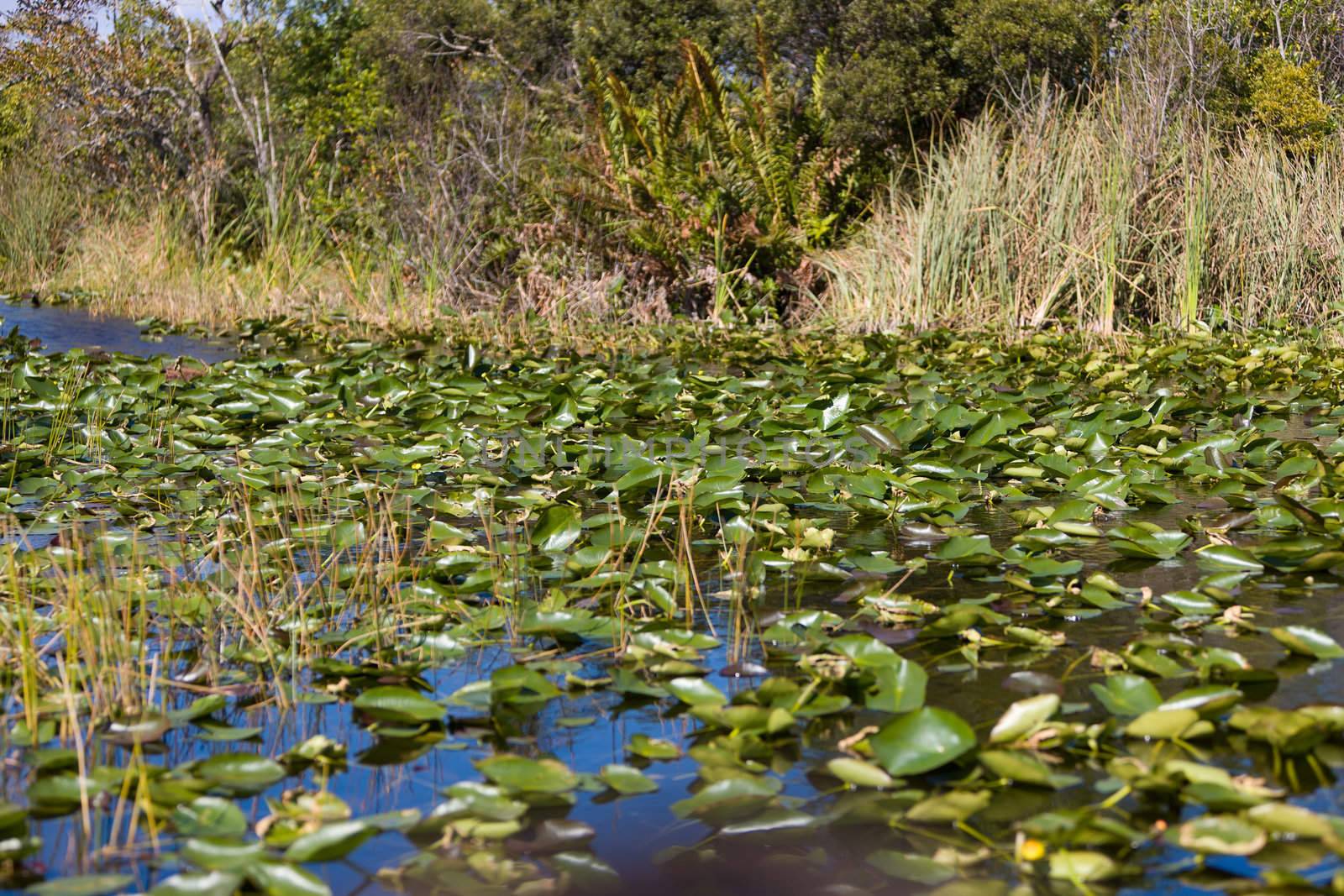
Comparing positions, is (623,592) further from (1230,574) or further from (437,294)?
(437,294)

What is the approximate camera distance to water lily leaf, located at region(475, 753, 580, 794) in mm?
2008

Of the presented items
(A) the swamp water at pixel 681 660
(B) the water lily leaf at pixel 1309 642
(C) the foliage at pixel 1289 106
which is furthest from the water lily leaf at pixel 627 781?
(C) the foliage at pixel 1289 106

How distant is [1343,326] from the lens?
7.93m

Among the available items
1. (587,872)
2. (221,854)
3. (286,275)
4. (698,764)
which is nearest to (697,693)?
(698,764)

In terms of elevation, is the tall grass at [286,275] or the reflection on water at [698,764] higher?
the tall grass at [286,275]

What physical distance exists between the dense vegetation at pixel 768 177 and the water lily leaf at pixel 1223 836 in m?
7.15

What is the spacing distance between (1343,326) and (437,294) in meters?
6.65

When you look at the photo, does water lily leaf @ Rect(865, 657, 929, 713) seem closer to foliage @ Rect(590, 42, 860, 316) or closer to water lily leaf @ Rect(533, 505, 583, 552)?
water lily leaf @ Rect(533, 505, 583, 552)

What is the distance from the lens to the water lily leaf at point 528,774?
2.01 m

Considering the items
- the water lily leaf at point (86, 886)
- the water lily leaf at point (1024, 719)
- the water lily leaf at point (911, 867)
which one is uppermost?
the water lily leaf at point (1024, 719)

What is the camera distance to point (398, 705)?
2.28 metres

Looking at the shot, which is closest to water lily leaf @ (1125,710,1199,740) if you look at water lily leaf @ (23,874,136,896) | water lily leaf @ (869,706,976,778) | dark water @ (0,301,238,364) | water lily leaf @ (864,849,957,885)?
water lily leaf @ (869,706,976,778)

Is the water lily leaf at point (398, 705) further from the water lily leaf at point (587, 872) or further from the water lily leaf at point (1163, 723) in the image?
the water lily leaf at point (1163, 723)

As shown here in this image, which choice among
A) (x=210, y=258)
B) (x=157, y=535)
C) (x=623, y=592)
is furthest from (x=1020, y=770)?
(x=210, y=258)
